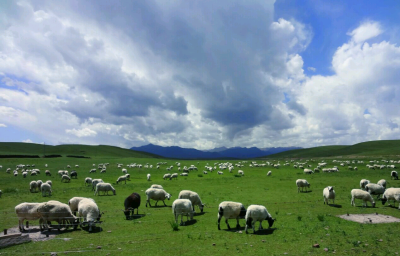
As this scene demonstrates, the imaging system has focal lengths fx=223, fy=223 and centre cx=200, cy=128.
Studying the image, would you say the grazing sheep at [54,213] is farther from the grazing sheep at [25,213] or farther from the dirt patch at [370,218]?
the dirt patch at [370,218]

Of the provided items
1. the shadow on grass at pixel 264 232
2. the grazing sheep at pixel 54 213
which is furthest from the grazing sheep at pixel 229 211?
the grazing sheep at pixel 54 213

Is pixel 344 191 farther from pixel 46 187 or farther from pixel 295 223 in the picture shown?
pixel 46 187

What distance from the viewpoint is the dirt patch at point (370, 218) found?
52.2 ft

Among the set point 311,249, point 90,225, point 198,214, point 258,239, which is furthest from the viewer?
point 198,214

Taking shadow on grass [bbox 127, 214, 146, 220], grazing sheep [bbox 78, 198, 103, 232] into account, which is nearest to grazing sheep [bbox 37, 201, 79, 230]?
grazing sheep [bbox 78, 198, 103, 232]

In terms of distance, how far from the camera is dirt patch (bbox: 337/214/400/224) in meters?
15.9

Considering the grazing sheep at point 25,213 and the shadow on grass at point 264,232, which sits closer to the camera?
the shadow on grass at point 264,232

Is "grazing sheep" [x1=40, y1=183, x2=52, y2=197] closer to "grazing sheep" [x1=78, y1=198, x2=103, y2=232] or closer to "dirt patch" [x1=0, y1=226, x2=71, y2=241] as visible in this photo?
"dirt patch" [x1=0, y1=226, x2=71, y2=241]

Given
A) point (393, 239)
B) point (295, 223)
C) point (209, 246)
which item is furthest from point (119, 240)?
point (393, 239)

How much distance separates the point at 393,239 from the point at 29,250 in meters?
19.5

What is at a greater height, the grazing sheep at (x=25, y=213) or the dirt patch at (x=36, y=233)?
the grazing sheep at (x=25, y=213)

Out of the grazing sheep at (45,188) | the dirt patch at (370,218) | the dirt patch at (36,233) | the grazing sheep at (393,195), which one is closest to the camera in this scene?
the dirt patch at (36,233)

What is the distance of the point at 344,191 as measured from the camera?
29.0 meters

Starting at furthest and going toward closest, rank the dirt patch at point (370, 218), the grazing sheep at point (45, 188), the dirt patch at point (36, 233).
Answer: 1. the grazing sheep at point (45, 188)
2. the dirt patch at point (370, 218)
3. the dirt patch at point (36, 233)
